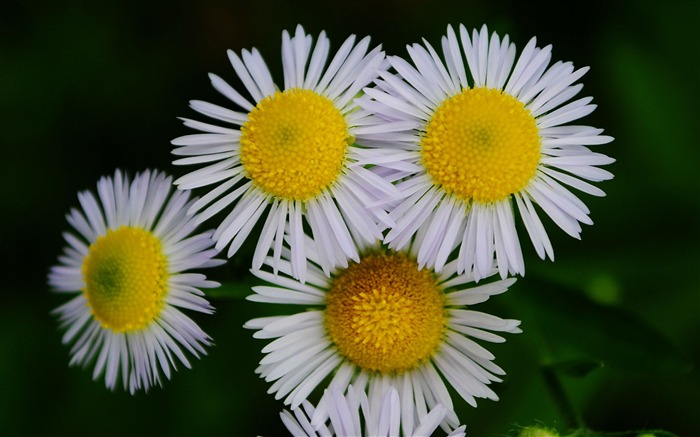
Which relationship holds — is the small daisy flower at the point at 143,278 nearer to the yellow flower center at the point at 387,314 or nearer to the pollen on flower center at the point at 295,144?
the pollen on flower center at the point at 295,144

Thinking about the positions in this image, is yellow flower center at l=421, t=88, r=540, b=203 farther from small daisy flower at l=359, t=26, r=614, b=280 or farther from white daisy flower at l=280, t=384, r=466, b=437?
white daisy flower at l=280, t=384, r=466, b=437

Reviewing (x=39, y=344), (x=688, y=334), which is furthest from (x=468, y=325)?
(x=39, y=344)

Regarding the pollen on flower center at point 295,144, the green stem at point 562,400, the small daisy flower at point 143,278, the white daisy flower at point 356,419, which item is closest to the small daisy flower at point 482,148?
the pollen on flower center at point 295,144

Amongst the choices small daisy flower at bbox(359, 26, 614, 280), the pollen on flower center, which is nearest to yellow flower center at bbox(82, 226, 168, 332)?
the pollen on flower center

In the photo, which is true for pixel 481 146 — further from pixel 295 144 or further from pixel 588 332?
pixel 588 332

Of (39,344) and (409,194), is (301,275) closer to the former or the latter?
(409,194)
